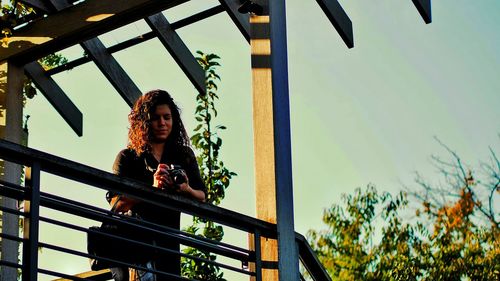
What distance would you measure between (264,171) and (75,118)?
2538 millimetres

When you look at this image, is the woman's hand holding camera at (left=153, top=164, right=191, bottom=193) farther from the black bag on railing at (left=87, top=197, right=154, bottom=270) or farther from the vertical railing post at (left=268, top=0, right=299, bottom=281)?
the vertical railing post at (left=268, top=0, right=299, bottom=281)

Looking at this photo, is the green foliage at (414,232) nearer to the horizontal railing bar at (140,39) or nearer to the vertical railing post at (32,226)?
the horizontal railing bar at (140,39)

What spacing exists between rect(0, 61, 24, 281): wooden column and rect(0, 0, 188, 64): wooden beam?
0.29 feet

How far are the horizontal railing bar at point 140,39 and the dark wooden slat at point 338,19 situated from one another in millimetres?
813

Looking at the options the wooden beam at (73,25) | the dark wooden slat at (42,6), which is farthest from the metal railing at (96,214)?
the dark wooden slat at (42,6)

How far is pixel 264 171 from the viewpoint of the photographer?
18.9ft

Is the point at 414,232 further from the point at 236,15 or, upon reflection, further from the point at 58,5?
the point at 58,5

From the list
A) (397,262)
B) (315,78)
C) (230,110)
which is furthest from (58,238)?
(315,78)

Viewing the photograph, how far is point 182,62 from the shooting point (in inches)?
306

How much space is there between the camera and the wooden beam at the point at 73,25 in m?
6.59

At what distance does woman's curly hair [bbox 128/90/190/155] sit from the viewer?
19.4 feet

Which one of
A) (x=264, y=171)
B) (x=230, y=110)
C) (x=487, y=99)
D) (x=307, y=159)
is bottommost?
(x=264, y=171)

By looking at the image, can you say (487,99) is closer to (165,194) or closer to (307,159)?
(307,159)

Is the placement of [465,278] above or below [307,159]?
below
